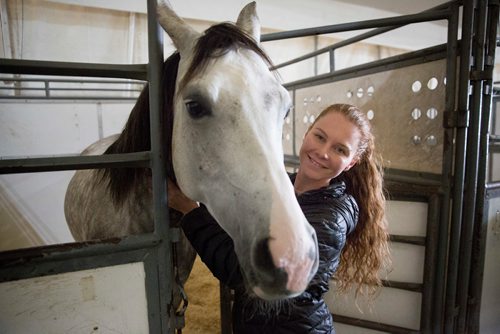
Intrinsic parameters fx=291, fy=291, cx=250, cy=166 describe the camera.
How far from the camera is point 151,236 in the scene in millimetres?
659

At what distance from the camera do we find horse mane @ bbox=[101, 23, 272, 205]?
2.21ft

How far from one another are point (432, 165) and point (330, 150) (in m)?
0.69

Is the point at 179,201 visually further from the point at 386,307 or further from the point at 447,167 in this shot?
the point at 386,307

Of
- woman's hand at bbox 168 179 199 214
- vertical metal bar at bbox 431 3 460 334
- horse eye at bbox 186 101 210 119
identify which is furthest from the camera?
vertical metal bar at bbox 431 3 460 334

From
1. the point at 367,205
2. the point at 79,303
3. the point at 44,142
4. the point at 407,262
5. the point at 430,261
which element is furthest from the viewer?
the point at 44,142

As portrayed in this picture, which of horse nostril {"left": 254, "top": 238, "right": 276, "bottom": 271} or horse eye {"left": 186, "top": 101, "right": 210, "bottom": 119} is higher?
horse eye {"left": 186, "top": 101, "right": 210, "bottom": 119}

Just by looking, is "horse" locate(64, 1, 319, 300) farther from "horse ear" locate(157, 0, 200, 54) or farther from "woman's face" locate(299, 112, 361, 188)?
"woman's face" locate(299, 112, 361, 188)

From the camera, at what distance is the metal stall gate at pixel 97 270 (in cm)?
55

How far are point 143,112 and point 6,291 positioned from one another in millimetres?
512

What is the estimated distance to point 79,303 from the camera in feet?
2.01

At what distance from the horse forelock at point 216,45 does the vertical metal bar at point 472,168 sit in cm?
96

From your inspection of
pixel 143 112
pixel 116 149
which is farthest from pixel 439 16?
pixel 116 149

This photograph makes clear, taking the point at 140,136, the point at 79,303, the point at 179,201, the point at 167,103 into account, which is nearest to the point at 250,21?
the point at 167,103

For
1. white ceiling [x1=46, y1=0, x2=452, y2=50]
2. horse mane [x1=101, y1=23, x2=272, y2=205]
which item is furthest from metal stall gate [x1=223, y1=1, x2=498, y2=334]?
white ceiling [x1=46, y1=0, x2=452, y2=50]
